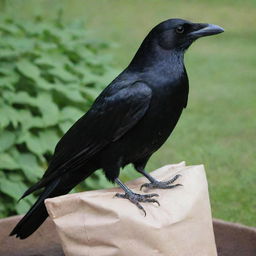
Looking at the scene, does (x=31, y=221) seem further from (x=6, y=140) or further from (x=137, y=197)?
(x=6, y=140)

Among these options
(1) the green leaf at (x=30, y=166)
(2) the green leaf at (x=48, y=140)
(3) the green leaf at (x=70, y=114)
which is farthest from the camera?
(3) the green leaf at (x=70, y=114)

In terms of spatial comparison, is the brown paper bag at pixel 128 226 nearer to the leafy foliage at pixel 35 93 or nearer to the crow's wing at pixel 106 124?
the crow's wing at pixel 106 124

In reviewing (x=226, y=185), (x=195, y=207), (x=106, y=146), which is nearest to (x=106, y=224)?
(x=195, y=207)

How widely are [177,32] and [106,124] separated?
536mm

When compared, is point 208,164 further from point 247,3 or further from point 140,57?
point 247,3

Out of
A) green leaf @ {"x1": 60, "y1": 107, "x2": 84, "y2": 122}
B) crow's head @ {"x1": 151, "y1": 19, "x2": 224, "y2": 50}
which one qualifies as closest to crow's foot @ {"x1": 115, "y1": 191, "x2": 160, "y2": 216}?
crow's head @ {"x1": 151, "y1": 19, "x2": 224, "y2": 50}

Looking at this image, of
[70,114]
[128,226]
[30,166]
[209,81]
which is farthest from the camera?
[209,81]

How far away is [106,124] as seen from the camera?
9.57 feet

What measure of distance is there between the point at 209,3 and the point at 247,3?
97 cm

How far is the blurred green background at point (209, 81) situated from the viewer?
Result: 17.9 feet

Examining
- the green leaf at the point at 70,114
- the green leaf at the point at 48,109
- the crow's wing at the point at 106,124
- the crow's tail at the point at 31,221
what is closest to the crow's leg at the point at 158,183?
the crow's wing at the point at 106,124

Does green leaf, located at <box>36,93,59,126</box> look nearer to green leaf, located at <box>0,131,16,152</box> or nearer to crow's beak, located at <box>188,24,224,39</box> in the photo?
green leaf, located at <box>0,131,16,152</box>

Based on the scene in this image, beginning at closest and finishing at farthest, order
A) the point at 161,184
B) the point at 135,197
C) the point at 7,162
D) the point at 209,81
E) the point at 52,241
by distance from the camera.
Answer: the point at 135,197 < the point at 161,184 < the point at 52,241 < the point at 7,162 < the point at 209,81

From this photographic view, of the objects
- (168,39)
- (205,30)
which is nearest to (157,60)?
(168,39)
